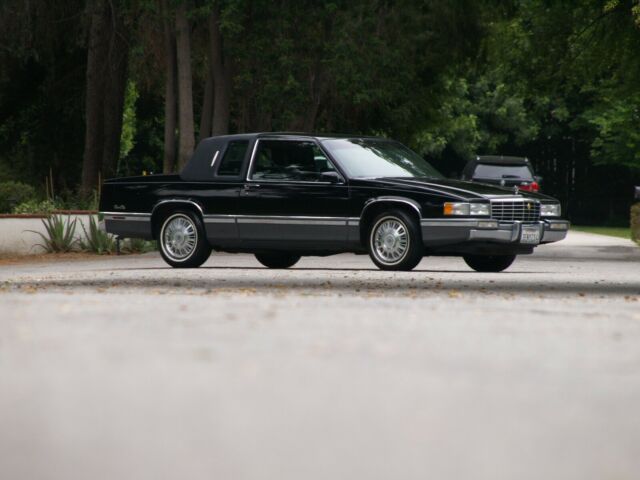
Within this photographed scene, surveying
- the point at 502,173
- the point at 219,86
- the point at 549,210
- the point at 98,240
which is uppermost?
the point at 219,86

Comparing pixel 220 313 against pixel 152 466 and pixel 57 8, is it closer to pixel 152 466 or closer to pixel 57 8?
pixel 152 466

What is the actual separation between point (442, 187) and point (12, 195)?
1408 centimetres

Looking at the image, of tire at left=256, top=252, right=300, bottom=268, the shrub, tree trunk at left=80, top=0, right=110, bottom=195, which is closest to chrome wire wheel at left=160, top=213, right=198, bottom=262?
tire at left=256, top=252, right=300, bottom=268

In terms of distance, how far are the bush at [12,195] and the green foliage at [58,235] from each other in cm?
377

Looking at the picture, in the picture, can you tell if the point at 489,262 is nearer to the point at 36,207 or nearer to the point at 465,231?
the point at 465,231

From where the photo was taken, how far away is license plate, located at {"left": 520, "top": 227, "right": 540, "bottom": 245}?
18.5 m

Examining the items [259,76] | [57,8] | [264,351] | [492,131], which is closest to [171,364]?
[264,351]

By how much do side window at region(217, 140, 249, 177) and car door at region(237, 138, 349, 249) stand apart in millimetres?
191

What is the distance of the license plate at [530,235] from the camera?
60.7 ft

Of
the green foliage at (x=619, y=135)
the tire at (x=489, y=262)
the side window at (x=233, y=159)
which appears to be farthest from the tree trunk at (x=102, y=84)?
the green foliage at (x=619, y=135)

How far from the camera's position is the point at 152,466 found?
20.2 feet

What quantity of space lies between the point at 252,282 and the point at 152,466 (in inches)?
440

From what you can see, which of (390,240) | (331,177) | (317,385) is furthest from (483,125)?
(317,385)

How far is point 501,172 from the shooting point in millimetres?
34375
